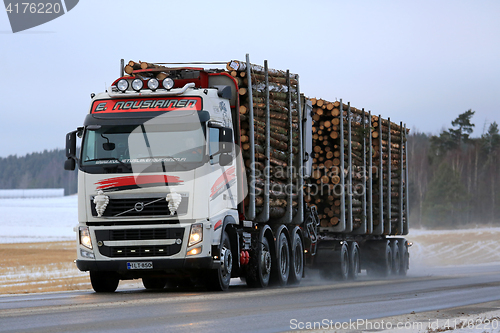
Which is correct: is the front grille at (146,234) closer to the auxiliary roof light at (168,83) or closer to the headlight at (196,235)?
the headlight at (196,235)

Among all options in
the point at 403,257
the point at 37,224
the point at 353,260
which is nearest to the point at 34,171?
the point at 37,224

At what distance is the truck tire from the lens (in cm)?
2052

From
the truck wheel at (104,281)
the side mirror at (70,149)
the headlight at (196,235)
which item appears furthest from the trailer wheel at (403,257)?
the side mirror at (70,149)

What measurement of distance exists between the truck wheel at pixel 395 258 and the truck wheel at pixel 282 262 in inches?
366

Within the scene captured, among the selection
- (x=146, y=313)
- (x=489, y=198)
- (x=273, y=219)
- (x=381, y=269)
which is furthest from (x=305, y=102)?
(x=489, y=198)

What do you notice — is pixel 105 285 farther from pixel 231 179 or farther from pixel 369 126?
pixel 369 126

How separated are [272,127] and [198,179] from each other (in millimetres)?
4098

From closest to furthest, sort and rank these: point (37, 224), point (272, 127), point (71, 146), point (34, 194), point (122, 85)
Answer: point (71, 146) < point (122, 85) < point (272, 127) < point (37, 224) < point (34, 194)

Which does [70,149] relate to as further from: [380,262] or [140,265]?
[380,262]

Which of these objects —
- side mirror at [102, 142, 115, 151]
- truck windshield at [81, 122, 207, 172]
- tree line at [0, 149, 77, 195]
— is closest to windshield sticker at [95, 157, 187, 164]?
truck windshield at [81, 122, 207, 172]

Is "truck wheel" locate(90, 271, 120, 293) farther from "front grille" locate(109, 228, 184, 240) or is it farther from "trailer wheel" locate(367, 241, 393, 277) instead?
"trailer wheel" locate(367, 241, 393, 277)

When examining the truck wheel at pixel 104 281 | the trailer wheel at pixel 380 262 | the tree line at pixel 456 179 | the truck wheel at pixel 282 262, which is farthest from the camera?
the tree line at pixel 456 179

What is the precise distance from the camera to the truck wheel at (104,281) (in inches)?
516

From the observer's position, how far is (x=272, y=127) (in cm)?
1552
